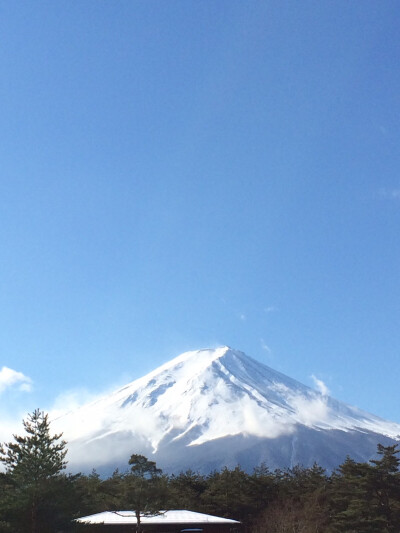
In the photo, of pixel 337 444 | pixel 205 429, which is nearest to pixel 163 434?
pixel 205 429

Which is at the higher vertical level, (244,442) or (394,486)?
(244,442)

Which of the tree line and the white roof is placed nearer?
the tree line

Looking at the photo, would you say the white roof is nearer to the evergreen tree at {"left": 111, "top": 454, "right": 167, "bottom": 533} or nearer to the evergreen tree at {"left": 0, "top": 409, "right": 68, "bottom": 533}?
the evergreen tree at {"left": 111, "top": 454, "right": 167, "bottom": 533}

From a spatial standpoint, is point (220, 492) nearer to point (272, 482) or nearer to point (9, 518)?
point (272, 482)

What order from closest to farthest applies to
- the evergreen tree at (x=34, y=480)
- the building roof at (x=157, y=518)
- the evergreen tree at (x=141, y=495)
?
the evergreen tree at (x=34, y=480) < the evergreen tree at (x=141, y=495) < the building roof at (x=157, y=518)

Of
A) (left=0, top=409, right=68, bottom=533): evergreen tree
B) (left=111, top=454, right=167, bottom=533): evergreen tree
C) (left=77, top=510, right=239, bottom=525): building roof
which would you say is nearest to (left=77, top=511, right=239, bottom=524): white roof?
(left=77, top=510, right=239, bottom=525): building roof

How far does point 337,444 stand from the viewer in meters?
197

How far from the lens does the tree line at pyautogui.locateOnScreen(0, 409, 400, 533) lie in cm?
2177

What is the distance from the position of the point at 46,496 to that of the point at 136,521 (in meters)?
11.1

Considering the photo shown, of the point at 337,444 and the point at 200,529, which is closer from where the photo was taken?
the point at 200,529

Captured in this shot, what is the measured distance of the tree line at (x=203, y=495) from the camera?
21766 millimetres

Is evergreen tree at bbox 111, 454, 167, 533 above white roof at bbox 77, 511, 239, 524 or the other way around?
above

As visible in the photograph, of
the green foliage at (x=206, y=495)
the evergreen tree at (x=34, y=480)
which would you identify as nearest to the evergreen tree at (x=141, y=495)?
the green foliage at (x=206, y=495)

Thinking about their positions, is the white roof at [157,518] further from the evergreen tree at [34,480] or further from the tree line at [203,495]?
the evergreen tree at [34,480]
